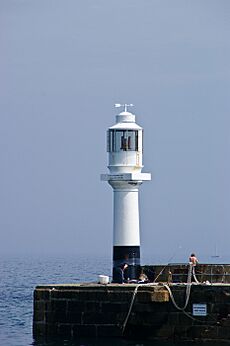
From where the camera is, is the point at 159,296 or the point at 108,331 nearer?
the point at 159,296

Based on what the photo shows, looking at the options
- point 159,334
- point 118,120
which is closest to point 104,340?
point 159,334

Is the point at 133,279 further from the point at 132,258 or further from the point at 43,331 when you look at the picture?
the point at 43,331

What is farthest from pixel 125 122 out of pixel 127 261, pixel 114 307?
pixel 114 307

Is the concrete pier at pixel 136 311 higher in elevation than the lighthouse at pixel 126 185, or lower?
lower

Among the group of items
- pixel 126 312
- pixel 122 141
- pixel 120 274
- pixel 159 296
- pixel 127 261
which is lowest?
pixel 126 312

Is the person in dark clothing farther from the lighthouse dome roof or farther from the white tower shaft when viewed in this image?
the lighthouse dome roof

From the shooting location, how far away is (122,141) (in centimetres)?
4528

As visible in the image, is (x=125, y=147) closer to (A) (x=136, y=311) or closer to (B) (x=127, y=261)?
(B) (x=127, y=261)

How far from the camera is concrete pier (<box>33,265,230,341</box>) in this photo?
4062cm

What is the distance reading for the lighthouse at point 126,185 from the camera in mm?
44125

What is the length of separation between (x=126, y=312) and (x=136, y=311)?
13.3 inches

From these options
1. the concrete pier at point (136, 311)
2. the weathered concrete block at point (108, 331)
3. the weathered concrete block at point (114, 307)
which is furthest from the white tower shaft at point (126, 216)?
the weathered concrete block at point (108, 331)

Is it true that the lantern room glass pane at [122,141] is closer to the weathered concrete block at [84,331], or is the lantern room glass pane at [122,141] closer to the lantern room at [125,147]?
the lantern room at [125,147]

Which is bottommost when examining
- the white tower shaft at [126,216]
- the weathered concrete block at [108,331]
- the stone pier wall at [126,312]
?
→ the weathered concrete block at [108,331]
